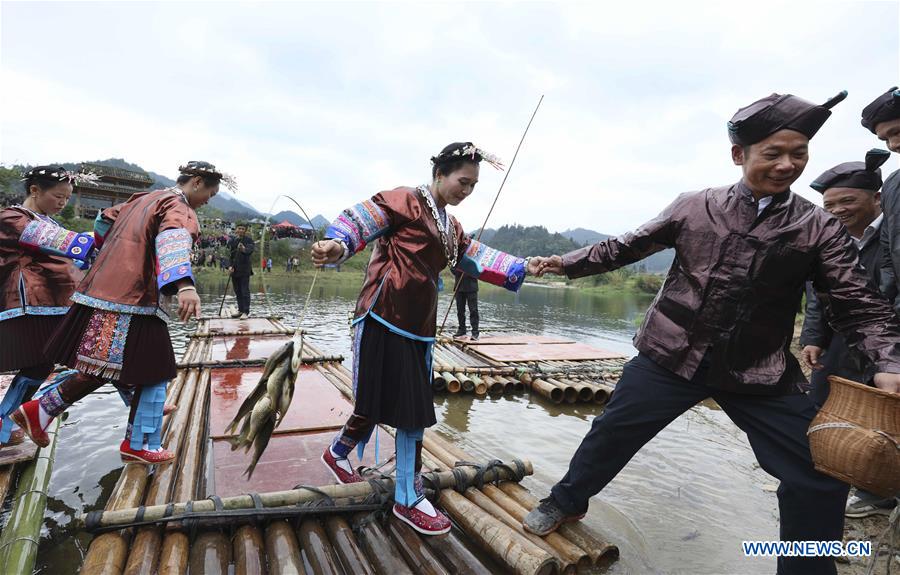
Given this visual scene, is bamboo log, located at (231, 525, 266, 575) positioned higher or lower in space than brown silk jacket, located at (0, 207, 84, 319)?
lower

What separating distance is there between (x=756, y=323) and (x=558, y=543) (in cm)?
156

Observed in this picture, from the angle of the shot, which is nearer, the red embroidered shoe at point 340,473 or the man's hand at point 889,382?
the man's hand at point 889,382

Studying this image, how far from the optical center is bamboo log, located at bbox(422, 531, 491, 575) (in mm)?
2400

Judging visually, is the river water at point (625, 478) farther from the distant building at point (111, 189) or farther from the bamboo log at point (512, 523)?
the distant building at point (111, 189)

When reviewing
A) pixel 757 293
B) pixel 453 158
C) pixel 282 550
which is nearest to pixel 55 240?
pixel 282 550

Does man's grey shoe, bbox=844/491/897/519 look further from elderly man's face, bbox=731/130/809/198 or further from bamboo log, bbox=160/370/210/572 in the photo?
bamboo log, bbox=160/370/210/572

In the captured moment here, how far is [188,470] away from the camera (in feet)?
10.2

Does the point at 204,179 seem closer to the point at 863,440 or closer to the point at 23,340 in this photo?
the point at 23,340

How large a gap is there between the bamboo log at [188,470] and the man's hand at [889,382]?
318 centimetres

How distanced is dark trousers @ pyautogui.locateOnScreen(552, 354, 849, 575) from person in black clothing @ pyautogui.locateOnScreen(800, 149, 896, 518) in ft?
4.95

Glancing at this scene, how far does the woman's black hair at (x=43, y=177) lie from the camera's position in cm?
359

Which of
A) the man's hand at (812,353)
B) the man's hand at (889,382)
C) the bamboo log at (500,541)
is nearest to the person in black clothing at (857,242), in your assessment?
the man's hand at (812,353)

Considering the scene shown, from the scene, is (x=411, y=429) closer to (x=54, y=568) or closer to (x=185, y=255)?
(x=185, y=255)

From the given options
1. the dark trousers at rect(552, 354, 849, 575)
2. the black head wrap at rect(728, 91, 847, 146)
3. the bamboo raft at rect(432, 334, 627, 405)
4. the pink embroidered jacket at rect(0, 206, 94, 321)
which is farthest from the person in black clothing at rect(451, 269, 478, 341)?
the black head wrap at rect(728, 91, 847, 146)
